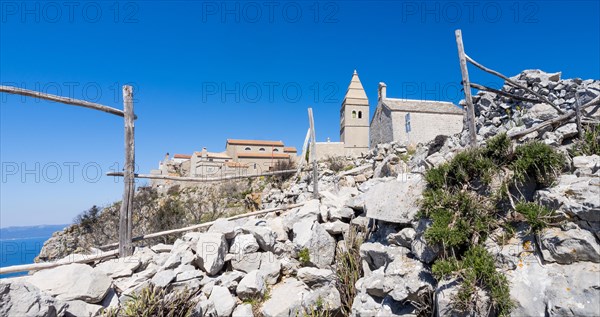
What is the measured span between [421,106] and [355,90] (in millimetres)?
10886

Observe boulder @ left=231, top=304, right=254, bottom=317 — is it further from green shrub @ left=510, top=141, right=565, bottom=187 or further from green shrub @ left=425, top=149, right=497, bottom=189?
green shrub @ left=510, top=141, right=565, bottom=187

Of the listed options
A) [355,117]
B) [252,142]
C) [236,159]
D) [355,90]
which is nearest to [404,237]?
[355,117]

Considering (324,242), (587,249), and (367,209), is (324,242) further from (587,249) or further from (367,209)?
(587,249)

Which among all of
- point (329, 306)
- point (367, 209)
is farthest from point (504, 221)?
point (329, 306)

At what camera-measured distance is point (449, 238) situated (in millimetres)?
3381

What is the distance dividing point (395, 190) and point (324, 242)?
5.04 feet

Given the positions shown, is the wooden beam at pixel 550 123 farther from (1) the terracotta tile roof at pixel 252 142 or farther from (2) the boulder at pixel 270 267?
(1) the terracotta tile roof at pixel 252 142

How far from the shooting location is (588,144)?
4.08 m

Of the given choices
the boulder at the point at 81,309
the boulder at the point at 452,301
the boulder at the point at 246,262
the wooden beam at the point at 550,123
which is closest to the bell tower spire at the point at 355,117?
the wooden beam at the point at 550,123

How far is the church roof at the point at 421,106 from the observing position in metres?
22.8

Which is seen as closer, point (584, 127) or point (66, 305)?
point (66, 305)

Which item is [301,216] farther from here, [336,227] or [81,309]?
[81,309]

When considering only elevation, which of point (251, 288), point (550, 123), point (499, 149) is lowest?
point (251, 288)

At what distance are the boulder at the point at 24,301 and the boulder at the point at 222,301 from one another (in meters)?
1.78
